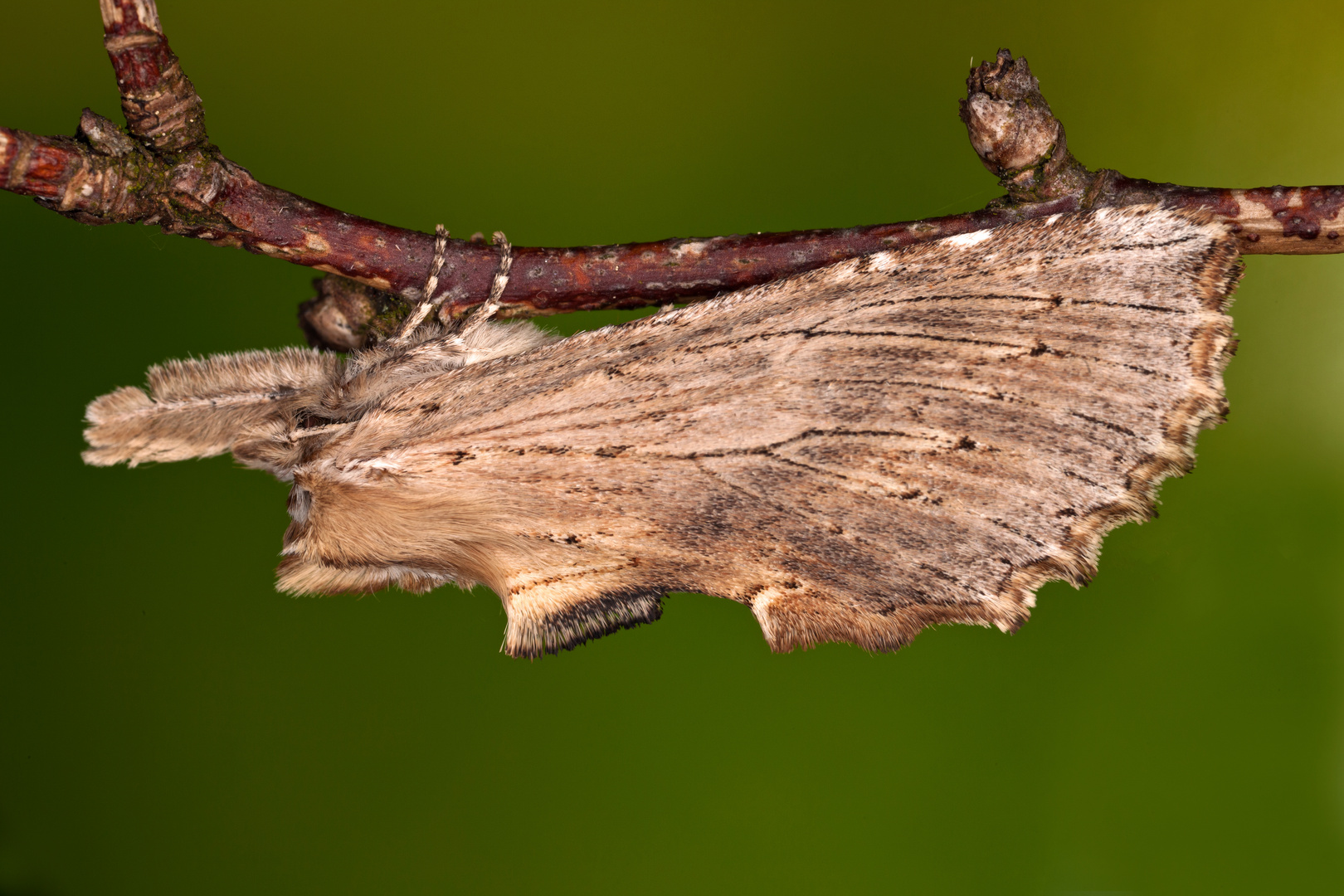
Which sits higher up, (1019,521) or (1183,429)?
(1183,429)

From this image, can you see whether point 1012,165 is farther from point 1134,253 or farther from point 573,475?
point 573,475

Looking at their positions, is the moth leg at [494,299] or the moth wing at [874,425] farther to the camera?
the moth leg at [494,299]

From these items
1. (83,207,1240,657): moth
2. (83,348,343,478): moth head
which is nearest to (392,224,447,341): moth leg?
(83,207,1240,657): moth

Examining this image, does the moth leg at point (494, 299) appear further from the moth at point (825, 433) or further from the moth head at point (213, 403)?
the moth head at point (213, 403)

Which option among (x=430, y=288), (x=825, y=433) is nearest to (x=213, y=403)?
(x=430, y=288)

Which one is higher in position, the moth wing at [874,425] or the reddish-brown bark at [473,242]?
the reddish-brown bark at [473,242]

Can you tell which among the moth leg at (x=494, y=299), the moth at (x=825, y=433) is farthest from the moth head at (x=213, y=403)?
the moth leg at (x=494, y=299)

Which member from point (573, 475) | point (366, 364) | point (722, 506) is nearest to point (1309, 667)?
point (722, 506)

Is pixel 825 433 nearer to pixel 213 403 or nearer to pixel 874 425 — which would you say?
pixel 874 425
